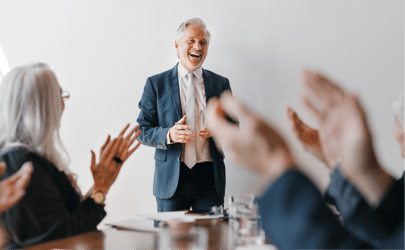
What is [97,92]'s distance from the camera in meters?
2.83

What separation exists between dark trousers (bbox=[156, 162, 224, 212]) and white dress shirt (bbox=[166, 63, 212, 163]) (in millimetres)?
68

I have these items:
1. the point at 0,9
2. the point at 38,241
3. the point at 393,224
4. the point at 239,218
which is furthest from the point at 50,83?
the point at 0,9

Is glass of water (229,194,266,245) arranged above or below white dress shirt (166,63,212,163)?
below

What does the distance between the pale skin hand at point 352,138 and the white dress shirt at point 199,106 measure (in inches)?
63.5

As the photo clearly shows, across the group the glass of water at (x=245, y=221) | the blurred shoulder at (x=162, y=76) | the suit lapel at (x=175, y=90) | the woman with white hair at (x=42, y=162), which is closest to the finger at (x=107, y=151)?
the woman with white hair at (x=42, y=162)

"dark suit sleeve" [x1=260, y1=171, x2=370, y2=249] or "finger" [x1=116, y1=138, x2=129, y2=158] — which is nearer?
"dark suit sleeve" [x1=260, y1=171, x2=370, y2=249]

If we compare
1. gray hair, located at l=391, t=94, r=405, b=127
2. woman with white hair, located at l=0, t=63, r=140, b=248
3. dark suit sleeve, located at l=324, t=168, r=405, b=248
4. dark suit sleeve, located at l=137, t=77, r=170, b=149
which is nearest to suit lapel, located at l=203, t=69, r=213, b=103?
dark suit sleeve, located at l=137, t=77, r=170, b=149

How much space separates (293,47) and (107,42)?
160 centimetres

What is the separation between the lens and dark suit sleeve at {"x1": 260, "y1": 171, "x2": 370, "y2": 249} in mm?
362

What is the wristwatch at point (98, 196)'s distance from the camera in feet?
3.91

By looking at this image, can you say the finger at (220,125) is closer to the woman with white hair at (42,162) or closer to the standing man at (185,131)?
the woman with white hair at (42,162)

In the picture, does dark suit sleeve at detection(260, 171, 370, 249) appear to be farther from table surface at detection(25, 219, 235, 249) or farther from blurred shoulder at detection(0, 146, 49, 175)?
blurred shoulder at detection(0, 146, 49, 175)

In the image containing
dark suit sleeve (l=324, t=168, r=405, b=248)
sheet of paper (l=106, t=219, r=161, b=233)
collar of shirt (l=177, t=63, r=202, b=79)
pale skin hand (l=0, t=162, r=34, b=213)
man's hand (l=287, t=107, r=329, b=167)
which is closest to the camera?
dark suit sleeve (l=324, t=168, r=405, b=248)

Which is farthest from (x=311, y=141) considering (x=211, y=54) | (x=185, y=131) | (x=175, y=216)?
(x=211, y=54)
